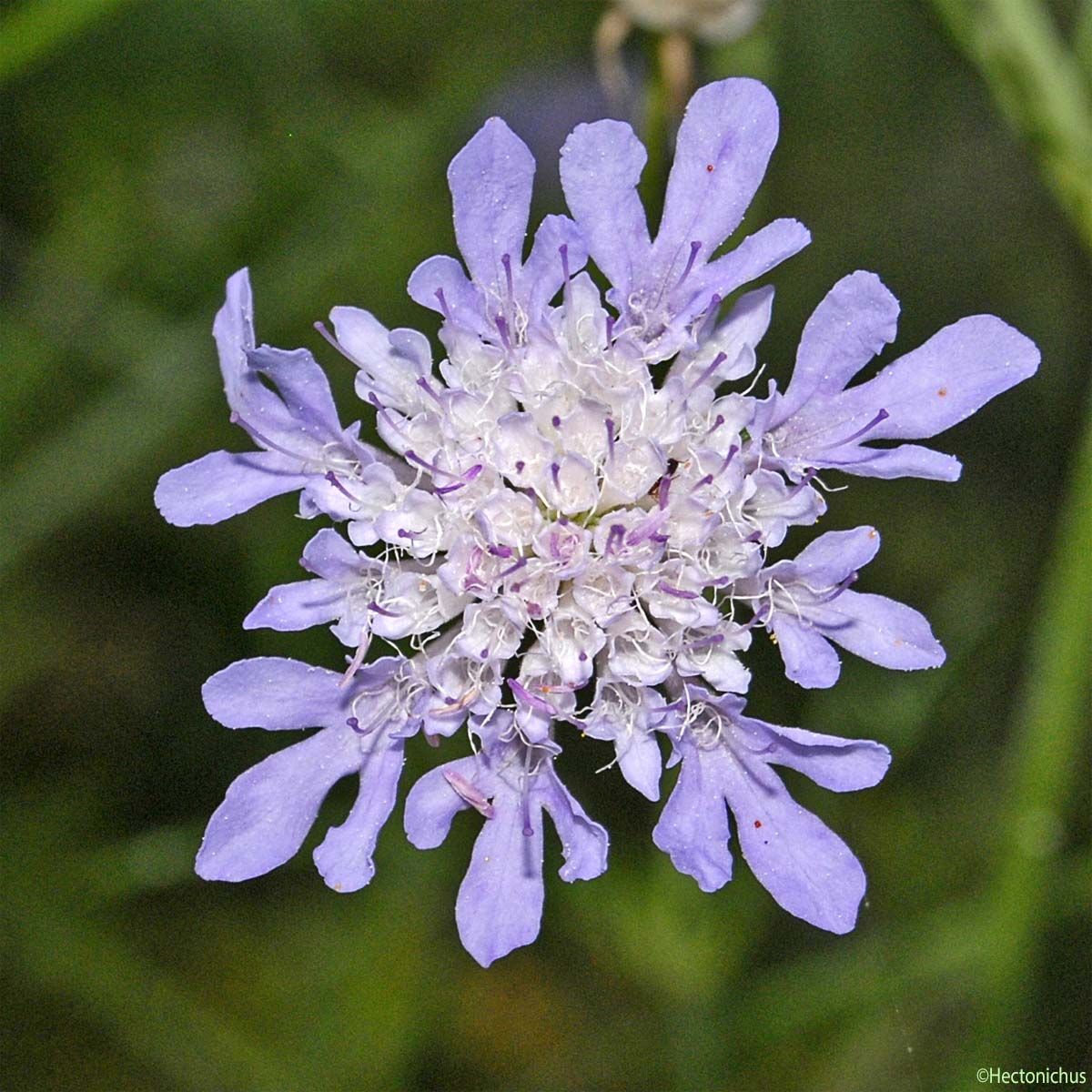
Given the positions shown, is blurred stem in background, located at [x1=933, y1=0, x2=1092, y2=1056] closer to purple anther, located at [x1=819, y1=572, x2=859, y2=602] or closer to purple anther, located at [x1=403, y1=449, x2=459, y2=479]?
purple anther, located at [x1=819, y1=572, x2=859, y2=602]

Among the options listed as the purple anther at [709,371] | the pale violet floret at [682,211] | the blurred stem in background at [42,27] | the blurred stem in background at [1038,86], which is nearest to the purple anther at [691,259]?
the pale violet floret at [682,211]

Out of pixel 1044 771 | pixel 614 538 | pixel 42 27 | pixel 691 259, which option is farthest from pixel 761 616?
pixel 42 27

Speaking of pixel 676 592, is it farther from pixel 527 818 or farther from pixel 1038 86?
pixel 1038 86

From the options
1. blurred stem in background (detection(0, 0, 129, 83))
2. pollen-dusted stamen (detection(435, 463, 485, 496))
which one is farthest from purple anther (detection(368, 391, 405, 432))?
blurred stem in background (detection(0, 0, 129, 83))

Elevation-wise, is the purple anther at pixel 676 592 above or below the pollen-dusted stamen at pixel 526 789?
above

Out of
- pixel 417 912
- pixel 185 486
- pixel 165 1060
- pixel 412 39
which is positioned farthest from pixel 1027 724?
pixel 412 39

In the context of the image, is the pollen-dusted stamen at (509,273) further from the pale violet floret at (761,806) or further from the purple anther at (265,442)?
the pale violet floret at (761,806)
